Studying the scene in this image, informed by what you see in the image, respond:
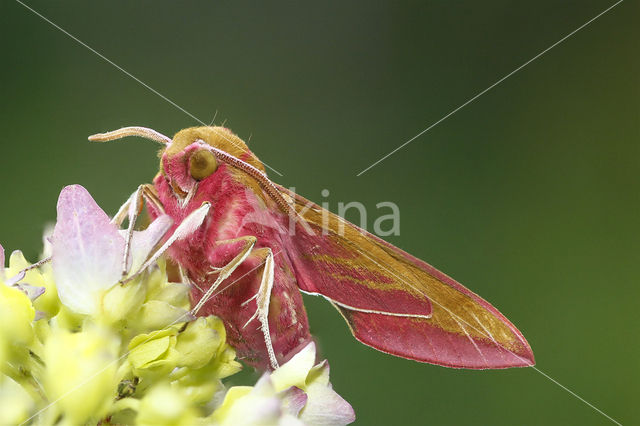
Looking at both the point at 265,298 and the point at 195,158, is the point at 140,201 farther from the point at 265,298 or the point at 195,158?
the point at 265,298

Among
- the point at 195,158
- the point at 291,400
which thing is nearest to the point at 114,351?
the point at 291,400

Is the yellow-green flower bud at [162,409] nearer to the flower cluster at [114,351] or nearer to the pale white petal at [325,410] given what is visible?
the flower cluster at [114,351]

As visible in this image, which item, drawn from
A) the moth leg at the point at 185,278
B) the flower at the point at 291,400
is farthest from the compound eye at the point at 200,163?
the flower at the point at 291,400

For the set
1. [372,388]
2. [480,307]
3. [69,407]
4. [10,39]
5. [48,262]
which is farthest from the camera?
[10,39]

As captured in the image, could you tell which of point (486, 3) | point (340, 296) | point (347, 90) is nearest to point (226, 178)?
point (340, 296)

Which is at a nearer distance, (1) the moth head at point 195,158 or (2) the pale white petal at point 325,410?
(2) the pale white petal at point 325,410

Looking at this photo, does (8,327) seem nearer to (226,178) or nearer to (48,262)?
(48,262)
